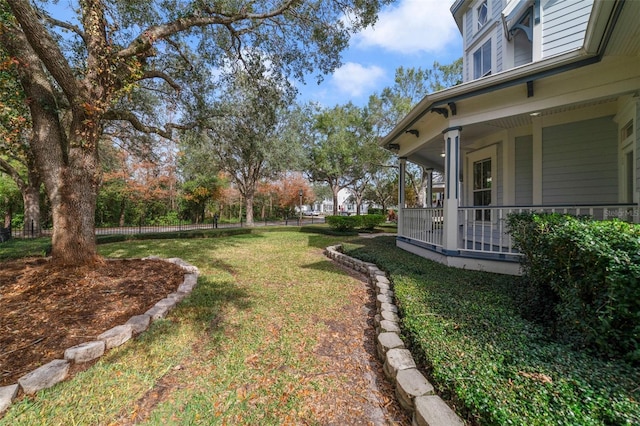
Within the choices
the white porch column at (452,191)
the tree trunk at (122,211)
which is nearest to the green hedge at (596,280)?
the white porch column at (452,191)

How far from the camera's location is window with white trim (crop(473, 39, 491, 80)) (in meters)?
7.88

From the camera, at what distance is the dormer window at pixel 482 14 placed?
808 centimetres

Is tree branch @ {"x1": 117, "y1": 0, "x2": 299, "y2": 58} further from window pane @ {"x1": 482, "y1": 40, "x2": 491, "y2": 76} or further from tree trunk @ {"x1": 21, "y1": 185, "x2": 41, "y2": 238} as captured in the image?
tree trunk @ {"x1": 21, "y1": 185, "x2": 41, "y2": 238}

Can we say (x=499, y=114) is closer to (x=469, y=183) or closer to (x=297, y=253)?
(x=469, y=183)

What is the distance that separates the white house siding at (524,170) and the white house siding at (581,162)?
0.48 m

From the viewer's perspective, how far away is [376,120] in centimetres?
1905

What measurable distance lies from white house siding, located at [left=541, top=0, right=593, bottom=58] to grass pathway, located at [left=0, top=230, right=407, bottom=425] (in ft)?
24.6

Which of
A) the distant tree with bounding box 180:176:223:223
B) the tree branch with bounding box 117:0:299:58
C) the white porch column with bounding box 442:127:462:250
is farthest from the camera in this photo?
the distant tree with bounding box 180:176:223:223

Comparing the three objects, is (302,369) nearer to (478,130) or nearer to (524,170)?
(524,170)

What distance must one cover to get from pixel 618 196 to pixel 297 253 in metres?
7.03

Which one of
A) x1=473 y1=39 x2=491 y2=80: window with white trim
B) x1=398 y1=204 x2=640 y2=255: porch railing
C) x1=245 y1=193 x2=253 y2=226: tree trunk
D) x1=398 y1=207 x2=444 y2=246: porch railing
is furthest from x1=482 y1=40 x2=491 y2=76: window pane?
x1=245 y1=193 x2=253 y2=226: tree trunk

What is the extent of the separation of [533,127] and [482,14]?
5103mm

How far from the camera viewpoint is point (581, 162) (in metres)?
5.30

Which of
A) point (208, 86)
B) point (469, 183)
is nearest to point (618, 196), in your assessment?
point (469, 183)
